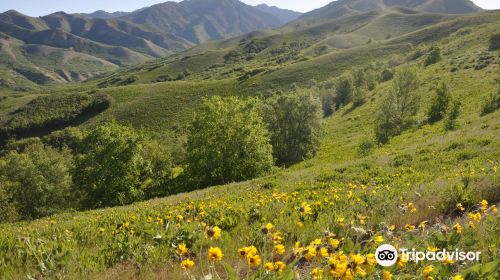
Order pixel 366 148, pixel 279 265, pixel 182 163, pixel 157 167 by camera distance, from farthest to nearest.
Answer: pixel 157 167, pixel 182 163, pixel 366 148, pixel 279 265

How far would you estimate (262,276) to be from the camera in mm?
3713

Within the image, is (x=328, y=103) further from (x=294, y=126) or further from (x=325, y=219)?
(x=325, y=219)

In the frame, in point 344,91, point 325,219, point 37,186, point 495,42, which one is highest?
point 495,42

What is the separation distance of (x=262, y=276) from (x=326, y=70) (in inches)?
5209

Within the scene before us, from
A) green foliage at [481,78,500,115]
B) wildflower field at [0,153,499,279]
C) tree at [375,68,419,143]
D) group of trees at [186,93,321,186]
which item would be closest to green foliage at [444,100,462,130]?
green foliage at [481,78,500,115]

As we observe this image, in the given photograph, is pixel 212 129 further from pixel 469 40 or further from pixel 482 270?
pixel 469 40

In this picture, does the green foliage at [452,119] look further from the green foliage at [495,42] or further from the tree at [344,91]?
the green foliage at [495,42]

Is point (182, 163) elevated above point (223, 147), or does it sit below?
below

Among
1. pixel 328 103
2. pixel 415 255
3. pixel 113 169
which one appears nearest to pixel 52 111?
pixel 328 103

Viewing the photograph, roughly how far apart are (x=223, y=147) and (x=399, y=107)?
24.8 meters

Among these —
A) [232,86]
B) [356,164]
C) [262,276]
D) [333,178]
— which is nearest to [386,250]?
[262,276]

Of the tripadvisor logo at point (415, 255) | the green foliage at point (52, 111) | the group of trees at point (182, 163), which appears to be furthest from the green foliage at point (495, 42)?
the green foliage at point (52, 111)

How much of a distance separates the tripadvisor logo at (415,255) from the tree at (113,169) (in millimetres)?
35942

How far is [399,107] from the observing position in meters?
47.7
